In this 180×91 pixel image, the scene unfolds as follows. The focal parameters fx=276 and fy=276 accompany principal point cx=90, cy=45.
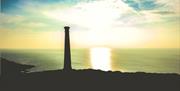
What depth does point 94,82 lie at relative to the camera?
16141 mm

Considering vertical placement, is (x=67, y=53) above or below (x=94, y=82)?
above

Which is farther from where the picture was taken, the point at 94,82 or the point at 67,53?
the point at 67,53

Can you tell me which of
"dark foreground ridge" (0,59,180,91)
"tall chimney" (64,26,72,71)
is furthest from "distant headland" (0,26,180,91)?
"tall chimney" (64,26,72,71)

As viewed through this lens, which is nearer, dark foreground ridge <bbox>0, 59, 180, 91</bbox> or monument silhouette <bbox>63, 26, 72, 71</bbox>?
dark foreground ridge <bbox>0, 59, 180, 91</bbox>

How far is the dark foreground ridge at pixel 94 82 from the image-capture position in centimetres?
1517

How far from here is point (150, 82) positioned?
16078mm

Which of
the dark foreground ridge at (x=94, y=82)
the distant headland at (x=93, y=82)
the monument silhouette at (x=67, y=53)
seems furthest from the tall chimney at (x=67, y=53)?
the dark foreground ridge at (x=94, y=82)

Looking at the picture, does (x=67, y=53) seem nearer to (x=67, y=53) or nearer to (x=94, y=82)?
(x=67, y=53)

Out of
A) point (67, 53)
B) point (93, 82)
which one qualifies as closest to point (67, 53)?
point (67, 53)

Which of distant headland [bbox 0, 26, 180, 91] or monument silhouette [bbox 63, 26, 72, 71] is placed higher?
monument silhouette [bbox 63, 26, 72, 71]

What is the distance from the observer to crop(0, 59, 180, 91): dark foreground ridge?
597 inches

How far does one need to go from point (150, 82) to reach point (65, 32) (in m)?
7.71

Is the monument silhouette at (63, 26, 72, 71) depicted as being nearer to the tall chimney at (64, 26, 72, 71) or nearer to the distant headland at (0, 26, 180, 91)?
the tall chimney at (64, 26, 72, 71)

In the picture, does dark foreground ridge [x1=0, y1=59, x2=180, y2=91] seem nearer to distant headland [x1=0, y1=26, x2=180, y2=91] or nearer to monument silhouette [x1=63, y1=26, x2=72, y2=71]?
distant headland [x1=0, y1=26, x2=180, y2=91]
